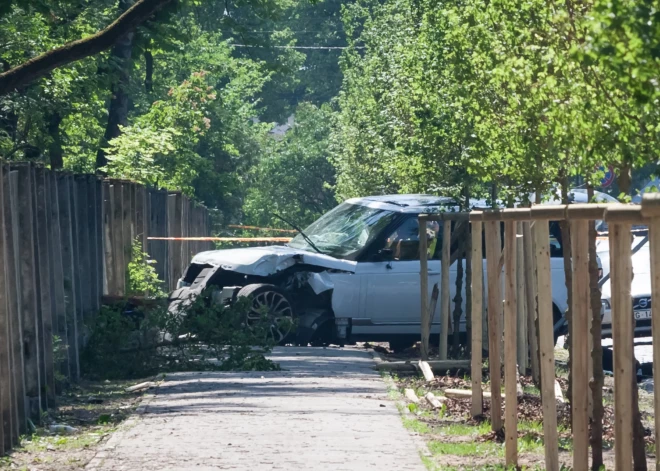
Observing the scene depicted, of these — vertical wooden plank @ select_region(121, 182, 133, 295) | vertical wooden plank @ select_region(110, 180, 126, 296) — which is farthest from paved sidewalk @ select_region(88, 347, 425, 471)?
vertical wooden plank @ select_region(121, 182, 133, 295)

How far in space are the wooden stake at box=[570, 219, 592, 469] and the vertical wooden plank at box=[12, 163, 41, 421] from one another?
4483 millimetres

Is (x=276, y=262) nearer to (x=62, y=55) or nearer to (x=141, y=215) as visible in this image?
(x=141, y=215)

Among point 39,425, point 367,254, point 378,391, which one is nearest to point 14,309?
point 39,425

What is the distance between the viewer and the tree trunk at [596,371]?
26.6 feet

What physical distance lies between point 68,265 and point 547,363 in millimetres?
6416

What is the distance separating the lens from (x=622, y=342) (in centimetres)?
625

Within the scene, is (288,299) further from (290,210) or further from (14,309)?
(290,210)

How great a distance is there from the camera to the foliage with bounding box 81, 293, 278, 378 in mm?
13938

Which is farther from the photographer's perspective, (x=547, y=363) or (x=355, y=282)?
(x=355, y=282)

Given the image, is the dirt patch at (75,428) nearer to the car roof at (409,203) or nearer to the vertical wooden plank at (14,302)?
the vertical wooden plank at (14,302)

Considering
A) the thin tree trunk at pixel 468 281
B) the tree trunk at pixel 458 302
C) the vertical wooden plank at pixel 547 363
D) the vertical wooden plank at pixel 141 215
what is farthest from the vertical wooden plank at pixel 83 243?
the vertical wooden plank at pixel 547 363

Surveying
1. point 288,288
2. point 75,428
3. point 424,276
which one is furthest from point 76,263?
point 288,288

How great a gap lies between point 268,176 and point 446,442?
4946 cm

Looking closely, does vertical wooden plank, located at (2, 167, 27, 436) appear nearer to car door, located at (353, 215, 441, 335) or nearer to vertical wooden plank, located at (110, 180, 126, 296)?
car door, located at (353, 215, 441, 335)
